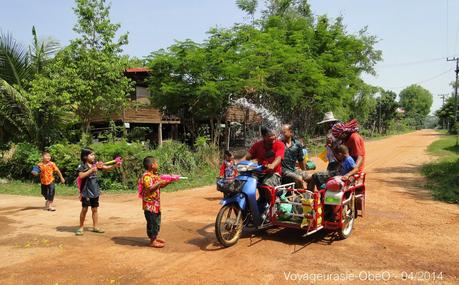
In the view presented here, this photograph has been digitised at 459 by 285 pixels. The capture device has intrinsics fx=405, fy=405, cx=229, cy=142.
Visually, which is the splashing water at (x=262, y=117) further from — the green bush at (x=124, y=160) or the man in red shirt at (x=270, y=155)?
the man in red shirt at (x=270, y=155)

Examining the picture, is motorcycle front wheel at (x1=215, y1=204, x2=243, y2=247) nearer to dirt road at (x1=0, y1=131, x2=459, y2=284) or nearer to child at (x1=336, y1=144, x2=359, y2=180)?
dirt road at (x1=0, y1=131, x2=459, y2=284)

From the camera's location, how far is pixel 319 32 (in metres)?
25.0

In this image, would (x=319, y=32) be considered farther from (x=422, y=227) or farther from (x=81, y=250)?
(x=81, y=250)

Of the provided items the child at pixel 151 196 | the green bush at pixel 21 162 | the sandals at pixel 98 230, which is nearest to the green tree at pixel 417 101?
the green bush at pixel 21 162

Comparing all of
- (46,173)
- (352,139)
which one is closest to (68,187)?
(46,173)

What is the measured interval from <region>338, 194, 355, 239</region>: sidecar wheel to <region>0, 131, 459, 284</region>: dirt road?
12 cm

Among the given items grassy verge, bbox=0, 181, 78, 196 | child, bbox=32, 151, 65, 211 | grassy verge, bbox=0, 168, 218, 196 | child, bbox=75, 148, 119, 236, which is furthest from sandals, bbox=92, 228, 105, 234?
grassy verge, bbox=0, 181, 78, 196

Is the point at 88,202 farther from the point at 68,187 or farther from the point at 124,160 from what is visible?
the point at 68,187

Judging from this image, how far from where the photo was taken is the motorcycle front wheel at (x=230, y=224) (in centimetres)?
599

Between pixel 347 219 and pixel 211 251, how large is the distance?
2.32 meters

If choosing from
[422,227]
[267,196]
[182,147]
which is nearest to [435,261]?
[422,227]

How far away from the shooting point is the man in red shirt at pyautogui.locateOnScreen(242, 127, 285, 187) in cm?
655

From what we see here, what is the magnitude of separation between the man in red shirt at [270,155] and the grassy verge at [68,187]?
19.9 ft

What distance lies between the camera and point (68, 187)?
1328 cm
